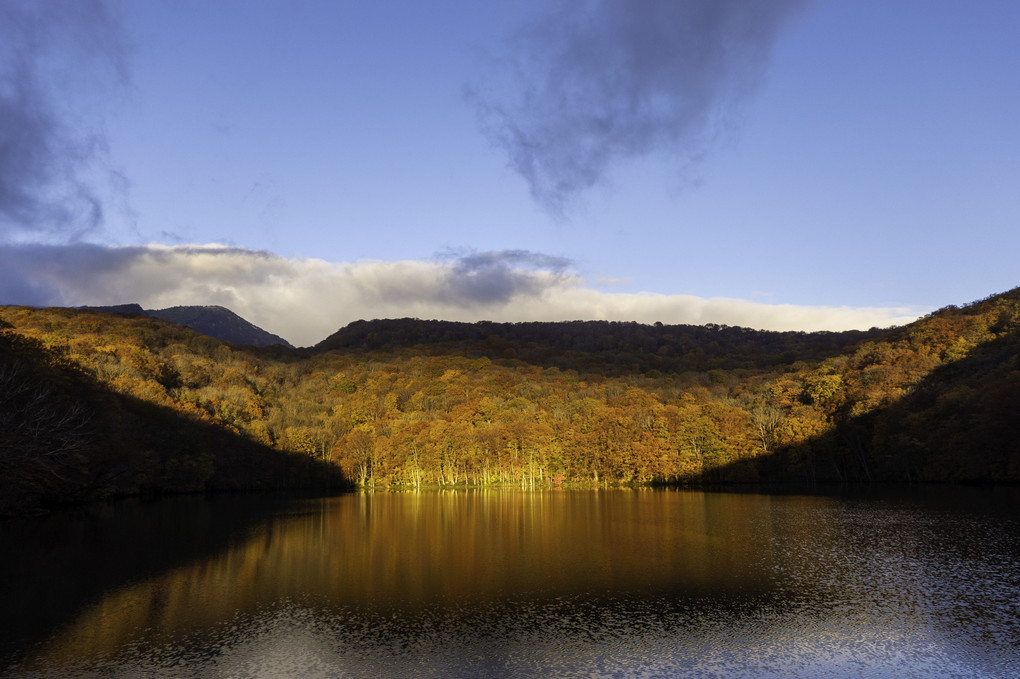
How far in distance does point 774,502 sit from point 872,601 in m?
44.1

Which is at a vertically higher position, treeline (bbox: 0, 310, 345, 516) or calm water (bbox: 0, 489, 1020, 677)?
treeline (bbox: 0, 310, 345, 516)

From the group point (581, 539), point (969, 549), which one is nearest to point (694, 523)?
point (581, 539)

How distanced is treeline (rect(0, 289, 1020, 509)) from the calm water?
38.0 meters

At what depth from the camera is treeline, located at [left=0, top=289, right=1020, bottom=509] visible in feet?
270

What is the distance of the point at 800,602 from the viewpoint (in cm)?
2362

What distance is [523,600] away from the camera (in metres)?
24.2

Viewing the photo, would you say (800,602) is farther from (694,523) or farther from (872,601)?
(694,523)

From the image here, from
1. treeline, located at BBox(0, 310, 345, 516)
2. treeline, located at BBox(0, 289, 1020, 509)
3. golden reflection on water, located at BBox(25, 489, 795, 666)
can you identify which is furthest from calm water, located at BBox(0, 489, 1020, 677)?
treeline, located at BBox(0, 289, 1020, 509)

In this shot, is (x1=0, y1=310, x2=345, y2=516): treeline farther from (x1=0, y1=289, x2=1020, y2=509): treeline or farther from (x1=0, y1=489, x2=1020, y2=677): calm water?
(x1=0, y1=489, x2=1020, y2=677): calm water

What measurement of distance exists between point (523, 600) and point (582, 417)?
298 feet

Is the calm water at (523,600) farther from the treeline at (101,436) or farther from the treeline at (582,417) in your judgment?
the treeline at (582,417)

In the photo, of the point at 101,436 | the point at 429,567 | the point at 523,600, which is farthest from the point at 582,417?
the point at 523,600

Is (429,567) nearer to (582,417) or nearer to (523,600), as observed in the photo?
(523,600)

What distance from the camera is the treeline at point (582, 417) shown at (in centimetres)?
8221
